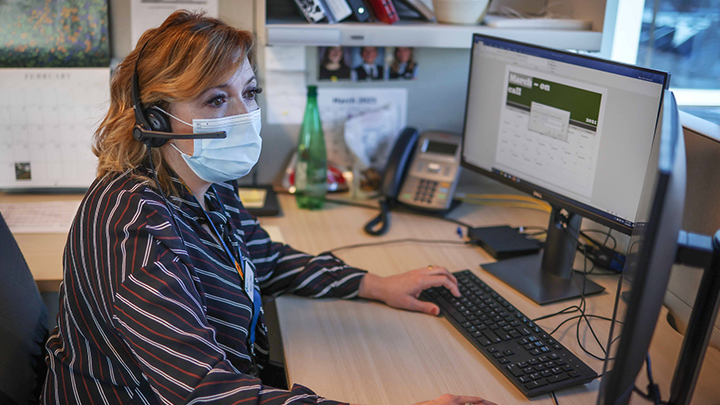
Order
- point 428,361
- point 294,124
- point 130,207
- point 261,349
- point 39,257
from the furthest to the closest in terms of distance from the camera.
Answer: point 294,124, point 39,257, point 261,349, point 428,361, point 130,207

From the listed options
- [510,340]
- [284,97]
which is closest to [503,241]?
[510,340]

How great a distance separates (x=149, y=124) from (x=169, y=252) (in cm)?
24

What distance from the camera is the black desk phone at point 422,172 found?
1.69 meters

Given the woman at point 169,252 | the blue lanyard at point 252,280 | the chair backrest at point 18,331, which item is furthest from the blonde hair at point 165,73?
the chair backrest at point 18,331

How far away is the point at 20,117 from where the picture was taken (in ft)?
5.41

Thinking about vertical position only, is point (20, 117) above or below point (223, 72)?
below

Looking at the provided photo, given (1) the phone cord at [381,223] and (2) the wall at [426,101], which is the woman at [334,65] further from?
(1) the phone cord at [381,223]

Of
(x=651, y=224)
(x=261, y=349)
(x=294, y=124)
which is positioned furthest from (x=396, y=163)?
(x=651, y=224)

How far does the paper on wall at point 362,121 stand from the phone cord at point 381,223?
24 centimetres

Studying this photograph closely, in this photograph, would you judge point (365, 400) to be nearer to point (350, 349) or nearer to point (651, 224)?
point (350, 349)

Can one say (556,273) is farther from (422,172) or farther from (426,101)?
(426,101)

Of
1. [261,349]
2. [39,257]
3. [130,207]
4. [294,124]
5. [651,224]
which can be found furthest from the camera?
[294,124]

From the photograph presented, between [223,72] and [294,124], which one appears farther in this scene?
[294,124]

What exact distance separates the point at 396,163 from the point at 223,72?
801 millimetres
